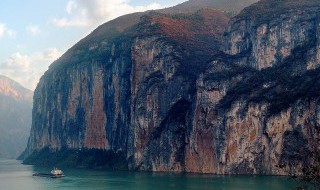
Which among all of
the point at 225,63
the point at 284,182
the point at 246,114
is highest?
the point at 225,63

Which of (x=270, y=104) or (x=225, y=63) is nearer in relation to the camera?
(x=270, y=104)

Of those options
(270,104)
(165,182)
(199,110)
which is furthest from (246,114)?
(165,182)

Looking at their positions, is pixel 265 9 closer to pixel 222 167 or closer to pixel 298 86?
pixel 298 86

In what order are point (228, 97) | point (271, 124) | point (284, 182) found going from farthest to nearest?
point (228, 97) → point (271, 124) → point (284, 182)

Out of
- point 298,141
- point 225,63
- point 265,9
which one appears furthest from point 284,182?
point 265,9

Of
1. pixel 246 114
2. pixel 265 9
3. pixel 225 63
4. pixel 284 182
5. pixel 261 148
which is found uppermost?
pixel 265 9

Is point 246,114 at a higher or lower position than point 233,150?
higher

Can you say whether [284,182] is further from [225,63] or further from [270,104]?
[225,63]

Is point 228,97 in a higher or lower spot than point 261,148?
higher

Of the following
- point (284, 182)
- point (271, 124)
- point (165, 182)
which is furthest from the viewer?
point (271, 124)
